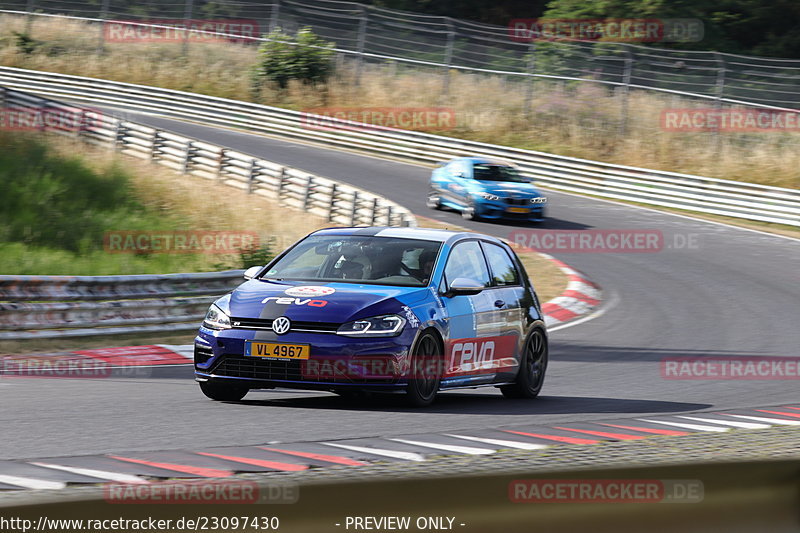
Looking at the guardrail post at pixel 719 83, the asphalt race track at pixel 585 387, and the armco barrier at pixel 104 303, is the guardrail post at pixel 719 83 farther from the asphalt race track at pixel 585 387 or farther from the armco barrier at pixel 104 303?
the armco barrier at pixel 104 303

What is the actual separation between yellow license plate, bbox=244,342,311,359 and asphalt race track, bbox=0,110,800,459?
0.42 metres

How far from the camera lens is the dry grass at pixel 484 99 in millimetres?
35219

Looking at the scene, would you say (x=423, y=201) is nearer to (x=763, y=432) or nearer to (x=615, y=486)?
(x=763, y=432)

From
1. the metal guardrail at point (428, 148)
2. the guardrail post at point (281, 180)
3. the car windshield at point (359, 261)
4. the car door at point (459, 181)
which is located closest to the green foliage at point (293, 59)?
the metal guardrail at point (428, 148)

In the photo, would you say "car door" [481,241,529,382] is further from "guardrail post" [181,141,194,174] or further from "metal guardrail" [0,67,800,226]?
"guardrail post" [181,141,194,174]

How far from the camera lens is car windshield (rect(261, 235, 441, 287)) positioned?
9141 millimetres

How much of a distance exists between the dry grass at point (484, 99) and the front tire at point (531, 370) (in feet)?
80.9

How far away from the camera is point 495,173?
2812 cm

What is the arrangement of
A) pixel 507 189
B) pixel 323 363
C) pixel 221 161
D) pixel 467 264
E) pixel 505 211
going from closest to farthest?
pixel 323 363 < pixel 467 264 < pixel 505 211 < pixel 507 189 < pixel 221 161

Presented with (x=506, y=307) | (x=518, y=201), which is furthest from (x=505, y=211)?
(x=506, y=307)

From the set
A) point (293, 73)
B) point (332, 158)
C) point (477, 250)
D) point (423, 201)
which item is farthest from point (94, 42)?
point (477, 250)

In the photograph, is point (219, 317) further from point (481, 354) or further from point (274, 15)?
point (274, 15)

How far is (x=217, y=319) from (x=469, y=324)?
6.72ft

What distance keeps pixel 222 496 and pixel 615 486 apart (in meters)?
1.29
